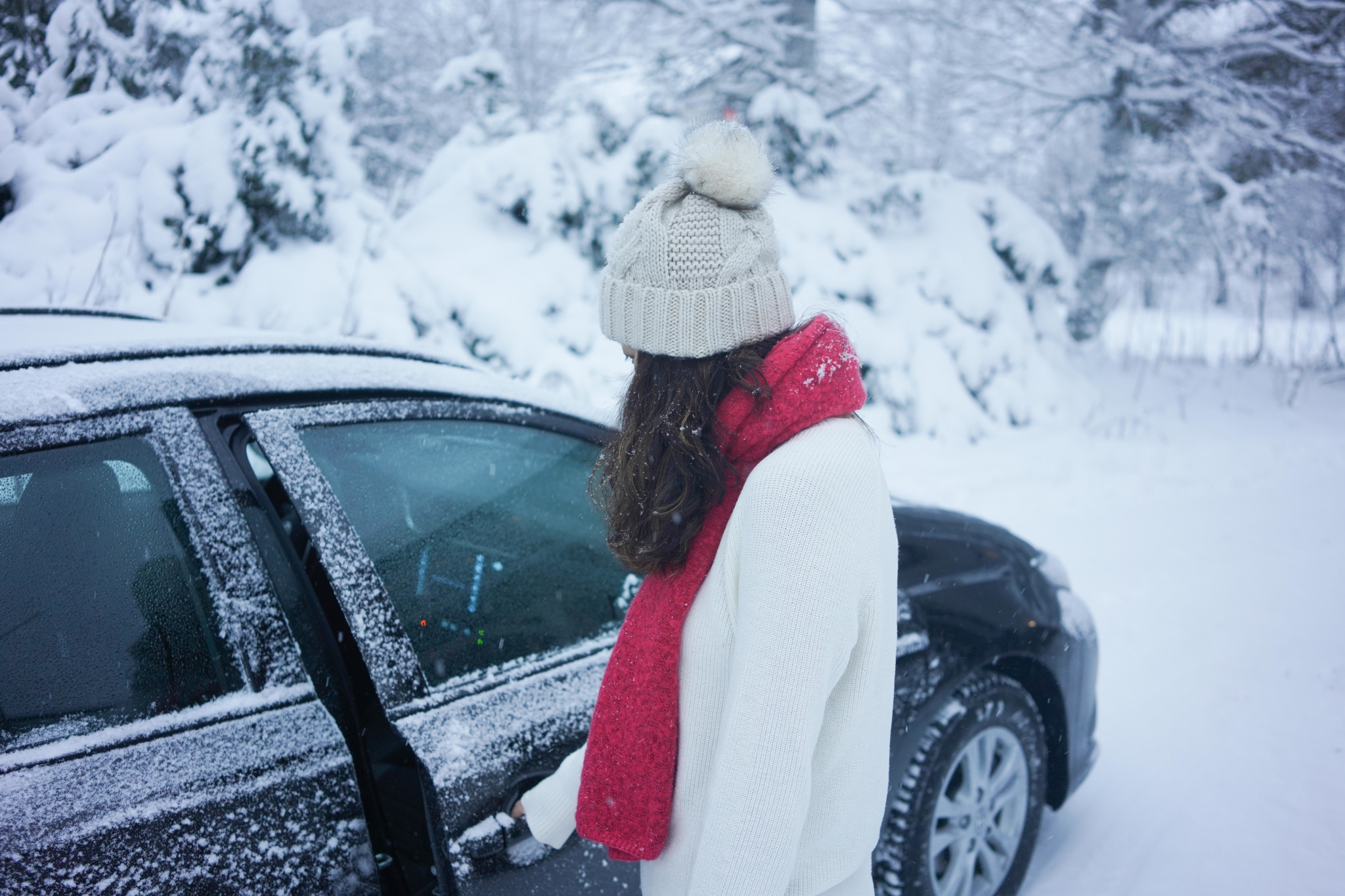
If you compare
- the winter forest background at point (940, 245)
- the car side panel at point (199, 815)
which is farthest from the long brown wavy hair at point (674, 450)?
the car side panel at point (199, 815)

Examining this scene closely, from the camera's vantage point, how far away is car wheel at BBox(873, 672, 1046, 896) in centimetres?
204

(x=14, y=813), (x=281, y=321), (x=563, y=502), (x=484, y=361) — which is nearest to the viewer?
(x=14, y=813)

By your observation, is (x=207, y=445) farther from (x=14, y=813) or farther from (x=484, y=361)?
(x=484, y=361)

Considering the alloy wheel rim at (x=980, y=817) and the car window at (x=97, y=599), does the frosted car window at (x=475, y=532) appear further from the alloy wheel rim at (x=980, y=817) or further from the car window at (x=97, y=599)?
the alloy wheel rim at (x=980, y=817)

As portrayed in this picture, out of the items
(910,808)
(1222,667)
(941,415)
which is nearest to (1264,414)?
(941,415)

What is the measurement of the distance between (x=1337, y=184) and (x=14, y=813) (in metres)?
13.7

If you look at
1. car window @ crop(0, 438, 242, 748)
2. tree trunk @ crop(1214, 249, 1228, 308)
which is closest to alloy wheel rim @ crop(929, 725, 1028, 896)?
car window @ crop(0, 438, 242, 748)

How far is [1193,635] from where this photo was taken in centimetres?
416

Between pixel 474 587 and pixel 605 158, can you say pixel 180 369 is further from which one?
pixel 605 158

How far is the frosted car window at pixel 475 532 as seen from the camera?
1611 millimetres

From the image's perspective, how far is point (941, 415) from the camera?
8656 millimetres

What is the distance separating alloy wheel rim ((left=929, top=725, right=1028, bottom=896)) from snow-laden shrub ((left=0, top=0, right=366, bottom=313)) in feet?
16.3

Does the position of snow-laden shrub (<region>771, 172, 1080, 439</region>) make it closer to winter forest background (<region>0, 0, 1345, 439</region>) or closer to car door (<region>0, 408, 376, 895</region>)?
winter forest background (<region>0, 0, 1345, 439</region>)

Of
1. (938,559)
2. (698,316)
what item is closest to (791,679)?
(698,316)
